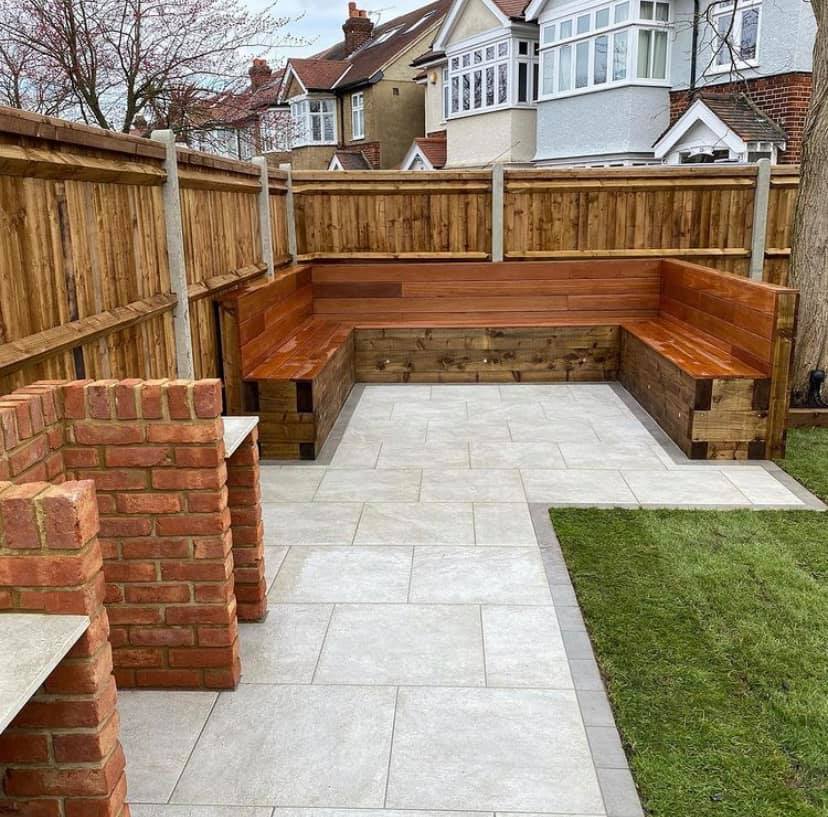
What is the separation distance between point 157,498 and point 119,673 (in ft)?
2.58

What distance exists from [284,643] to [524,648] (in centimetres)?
107

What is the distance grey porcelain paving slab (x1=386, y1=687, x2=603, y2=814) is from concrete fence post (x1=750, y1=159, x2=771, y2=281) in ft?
27.7

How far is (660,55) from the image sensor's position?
18.0m

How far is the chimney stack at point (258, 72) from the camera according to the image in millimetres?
17550

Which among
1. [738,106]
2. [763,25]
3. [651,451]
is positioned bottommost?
[651,451]

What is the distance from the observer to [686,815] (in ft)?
8.82

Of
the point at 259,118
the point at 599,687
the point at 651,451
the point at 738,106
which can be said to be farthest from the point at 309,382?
the point at 259,118

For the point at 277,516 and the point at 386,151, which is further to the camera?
the point at 386,151

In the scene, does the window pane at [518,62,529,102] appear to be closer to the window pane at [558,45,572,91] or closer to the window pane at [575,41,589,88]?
the window pane at [558,45,572,91]

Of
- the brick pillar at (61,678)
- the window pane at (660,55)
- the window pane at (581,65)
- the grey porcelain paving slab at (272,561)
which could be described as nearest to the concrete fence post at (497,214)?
the grey porcelain paving slab at (272,561)

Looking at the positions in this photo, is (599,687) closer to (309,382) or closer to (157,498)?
(157,498)

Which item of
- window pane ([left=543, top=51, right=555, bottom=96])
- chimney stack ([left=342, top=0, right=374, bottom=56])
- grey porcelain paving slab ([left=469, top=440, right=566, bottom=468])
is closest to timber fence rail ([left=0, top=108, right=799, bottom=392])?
grey porcelain paving slab ([left=469, top=440, right=566, bottom=468])

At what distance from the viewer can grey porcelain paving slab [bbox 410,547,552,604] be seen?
4.27 m

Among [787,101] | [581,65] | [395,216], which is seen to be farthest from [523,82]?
[395,216]
